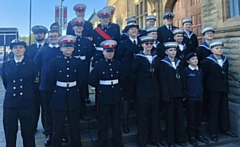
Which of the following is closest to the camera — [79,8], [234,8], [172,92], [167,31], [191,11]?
[172,92]

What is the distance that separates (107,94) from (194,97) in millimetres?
1604

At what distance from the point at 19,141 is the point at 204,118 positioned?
3642mm

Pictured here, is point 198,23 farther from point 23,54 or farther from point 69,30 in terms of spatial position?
point 23,54

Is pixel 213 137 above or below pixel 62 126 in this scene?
below

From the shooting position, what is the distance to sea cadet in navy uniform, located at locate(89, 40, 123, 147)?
3373mm

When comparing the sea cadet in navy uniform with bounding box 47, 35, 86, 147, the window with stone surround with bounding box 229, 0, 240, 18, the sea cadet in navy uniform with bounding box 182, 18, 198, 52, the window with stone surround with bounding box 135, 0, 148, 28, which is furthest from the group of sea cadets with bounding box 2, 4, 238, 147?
the window with stone surround with bounding box 135, 0, 148, 28

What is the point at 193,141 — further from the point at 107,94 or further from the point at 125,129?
the point at 107,94

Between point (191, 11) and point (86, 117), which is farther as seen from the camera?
point (191, 11)

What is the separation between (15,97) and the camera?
2979mm

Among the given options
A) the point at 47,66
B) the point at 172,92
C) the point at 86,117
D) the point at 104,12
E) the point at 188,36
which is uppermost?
the point at 104,12

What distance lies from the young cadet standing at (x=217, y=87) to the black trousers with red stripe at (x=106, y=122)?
1.85m

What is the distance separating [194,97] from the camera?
3887 millimetres

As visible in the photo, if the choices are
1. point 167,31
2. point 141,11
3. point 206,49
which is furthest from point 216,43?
point 141,11

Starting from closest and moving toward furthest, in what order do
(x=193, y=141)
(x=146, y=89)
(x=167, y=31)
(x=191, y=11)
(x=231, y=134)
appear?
(x=146, y=89), (x=193, y=141), (x=231, y=134), (x=167, y=31), (x=191, y=11)
